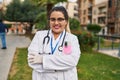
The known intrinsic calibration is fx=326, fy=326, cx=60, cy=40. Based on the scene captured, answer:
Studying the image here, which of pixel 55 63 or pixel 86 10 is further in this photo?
pixel 86 10

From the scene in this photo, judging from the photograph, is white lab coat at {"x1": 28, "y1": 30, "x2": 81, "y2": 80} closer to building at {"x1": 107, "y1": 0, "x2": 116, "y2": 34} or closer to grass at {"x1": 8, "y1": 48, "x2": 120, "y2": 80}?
grass at {"x1": 8, "y1": 48, "x2": 120, "y2": 80}

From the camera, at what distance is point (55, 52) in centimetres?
321

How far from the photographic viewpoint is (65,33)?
333 cm

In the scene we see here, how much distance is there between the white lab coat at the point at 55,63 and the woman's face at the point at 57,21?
0.10 m

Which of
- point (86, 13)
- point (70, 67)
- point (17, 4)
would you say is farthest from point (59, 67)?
point (86, 13)

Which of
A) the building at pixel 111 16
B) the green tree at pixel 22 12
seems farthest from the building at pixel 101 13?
the green tree at pixel 22 12

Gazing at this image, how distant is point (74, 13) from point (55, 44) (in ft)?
298

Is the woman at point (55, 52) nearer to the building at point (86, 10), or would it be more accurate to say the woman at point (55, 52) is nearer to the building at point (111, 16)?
the building at point (111, 16)

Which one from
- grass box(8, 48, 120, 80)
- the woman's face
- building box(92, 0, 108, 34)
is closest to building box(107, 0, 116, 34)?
building box(92, 0, 108, 34)

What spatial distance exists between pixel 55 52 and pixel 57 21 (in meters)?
0.33

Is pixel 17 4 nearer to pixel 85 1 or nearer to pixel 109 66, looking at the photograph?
pixel 109 66

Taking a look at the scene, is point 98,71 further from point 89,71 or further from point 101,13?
point 101,13

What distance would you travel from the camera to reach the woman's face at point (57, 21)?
131 inches

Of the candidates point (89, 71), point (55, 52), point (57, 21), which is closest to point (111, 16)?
point (89, 71)
